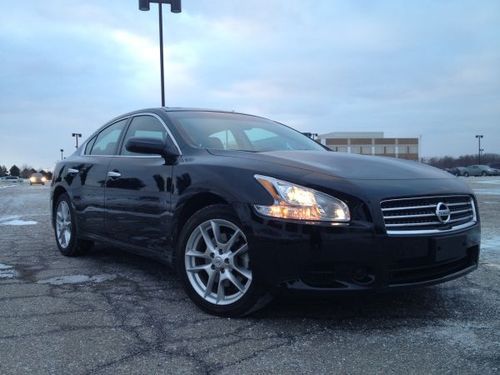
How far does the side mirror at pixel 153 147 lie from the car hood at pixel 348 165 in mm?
374

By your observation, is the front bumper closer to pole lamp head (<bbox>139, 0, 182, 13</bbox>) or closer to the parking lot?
the parking lot

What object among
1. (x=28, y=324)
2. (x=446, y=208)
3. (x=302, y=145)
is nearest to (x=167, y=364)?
(x=28, y=324)

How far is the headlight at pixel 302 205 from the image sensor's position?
3.07 m

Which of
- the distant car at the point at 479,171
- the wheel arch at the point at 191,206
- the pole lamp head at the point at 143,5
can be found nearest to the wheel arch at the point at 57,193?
the wheel arch at the point at 191,206

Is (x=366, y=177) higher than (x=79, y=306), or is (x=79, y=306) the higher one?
(x=366, y=177)

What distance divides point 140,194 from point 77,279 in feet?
3.70

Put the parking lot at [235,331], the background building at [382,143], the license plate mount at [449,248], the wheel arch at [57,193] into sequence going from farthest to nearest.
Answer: the background building at [382,143]
the wheel arch at [57,193]
the license plate mount at [449,248]
the parking lot at [235,331]

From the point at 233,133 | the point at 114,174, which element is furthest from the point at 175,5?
the point at 233,133

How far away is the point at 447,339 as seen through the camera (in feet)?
10.0

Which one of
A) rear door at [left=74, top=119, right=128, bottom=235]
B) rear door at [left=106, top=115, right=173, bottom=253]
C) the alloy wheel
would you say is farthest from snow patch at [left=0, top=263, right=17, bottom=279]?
the alloy wheel

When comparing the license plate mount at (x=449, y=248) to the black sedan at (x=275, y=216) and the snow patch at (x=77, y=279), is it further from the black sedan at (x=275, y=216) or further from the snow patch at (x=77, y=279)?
the snow patch at (x=77, y=279)

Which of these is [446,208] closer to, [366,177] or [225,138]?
[366,177]

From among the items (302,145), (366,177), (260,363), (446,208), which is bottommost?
(260,363)

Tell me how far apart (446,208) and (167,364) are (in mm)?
2025
